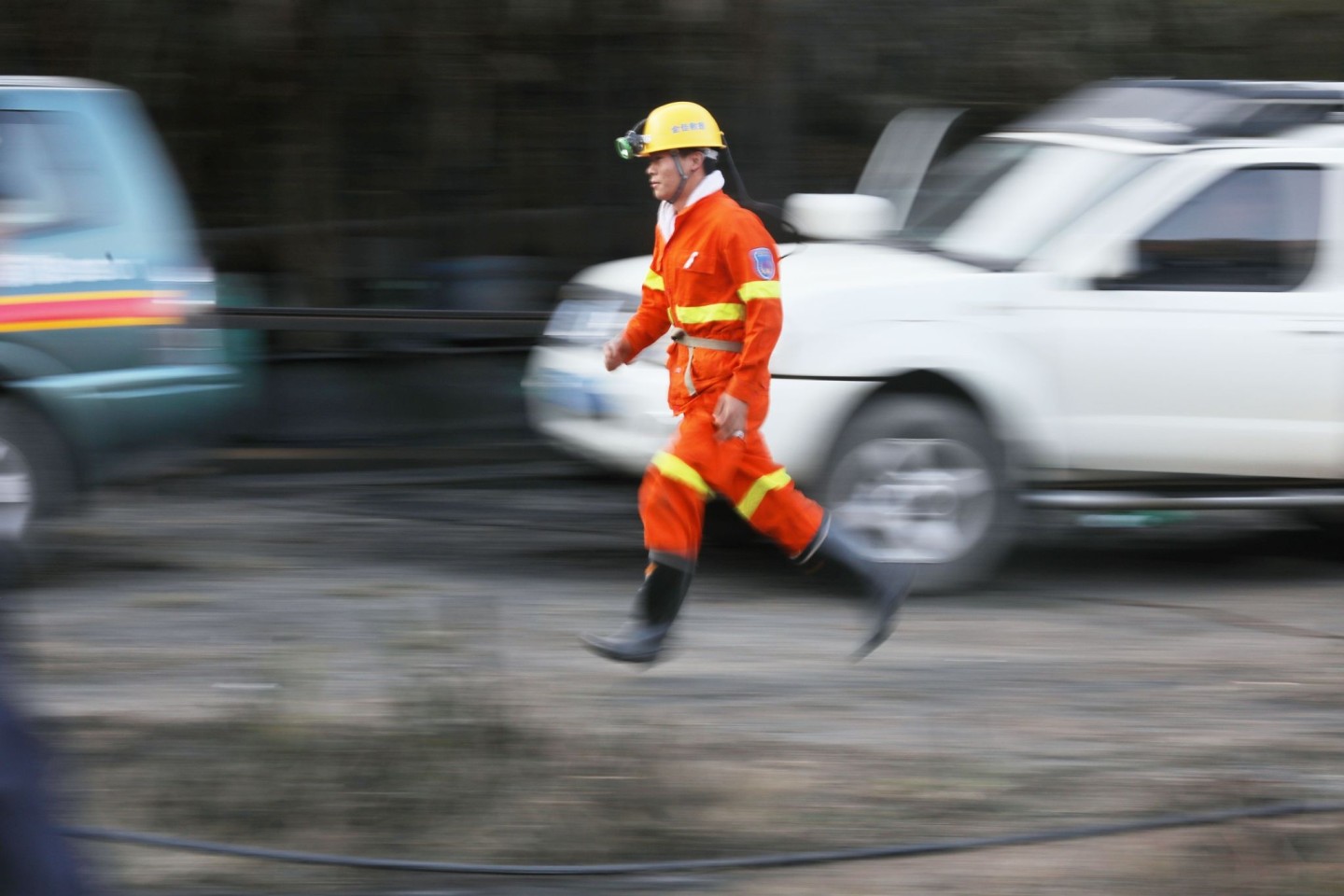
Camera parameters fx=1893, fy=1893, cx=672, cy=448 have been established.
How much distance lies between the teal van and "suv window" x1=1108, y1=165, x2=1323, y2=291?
3.49 metres

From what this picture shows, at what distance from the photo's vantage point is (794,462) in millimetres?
6590

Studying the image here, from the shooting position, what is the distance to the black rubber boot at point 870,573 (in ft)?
19.0

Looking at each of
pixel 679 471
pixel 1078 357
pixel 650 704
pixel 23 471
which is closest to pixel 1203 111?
pixel 1078 357

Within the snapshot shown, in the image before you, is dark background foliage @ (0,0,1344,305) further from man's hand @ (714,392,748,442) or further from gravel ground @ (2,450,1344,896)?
man's hand @ (714,392,748,442)

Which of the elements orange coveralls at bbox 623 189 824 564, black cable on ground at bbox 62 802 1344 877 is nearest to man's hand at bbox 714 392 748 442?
orange coveralls at bbox 623 189 824 564

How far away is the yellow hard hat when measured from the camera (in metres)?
5.52

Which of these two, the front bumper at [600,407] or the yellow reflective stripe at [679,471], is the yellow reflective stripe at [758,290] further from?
the front bumper at [600,407]

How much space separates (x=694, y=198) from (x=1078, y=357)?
6.05 feet

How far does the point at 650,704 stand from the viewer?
5410 mm

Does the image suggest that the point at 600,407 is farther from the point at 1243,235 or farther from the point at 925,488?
the point at 1243,235

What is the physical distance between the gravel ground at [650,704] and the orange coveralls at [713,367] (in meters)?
A: 0.55

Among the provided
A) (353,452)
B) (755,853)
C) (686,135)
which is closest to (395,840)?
(755,853)

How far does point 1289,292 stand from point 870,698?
2.48m

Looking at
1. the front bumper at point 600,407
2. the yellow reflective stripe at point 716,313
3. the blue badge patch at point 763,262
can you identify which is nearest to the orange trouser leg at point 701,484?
the yellow reflective stripe at point 716,313
